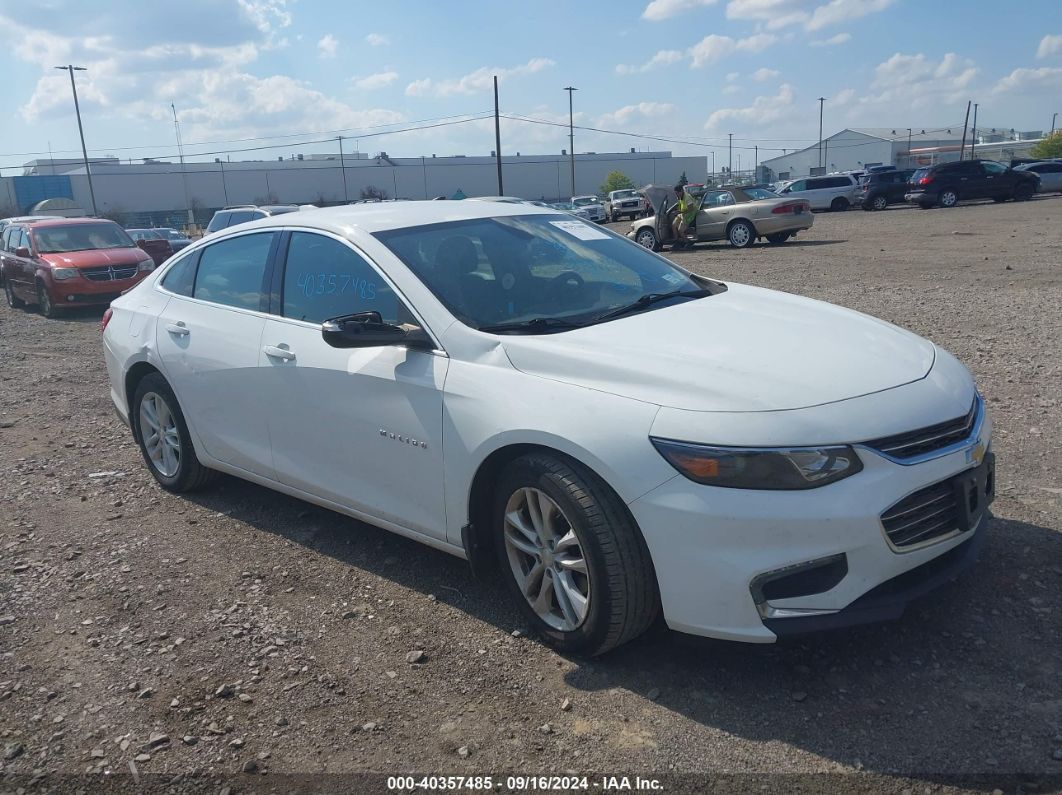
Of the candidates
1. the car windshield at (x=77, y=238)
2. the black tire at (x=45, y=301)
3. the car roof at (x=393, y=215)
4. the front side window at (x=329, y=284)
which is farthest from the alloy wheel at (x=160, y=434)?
the car windshield at (x=77, y=238)

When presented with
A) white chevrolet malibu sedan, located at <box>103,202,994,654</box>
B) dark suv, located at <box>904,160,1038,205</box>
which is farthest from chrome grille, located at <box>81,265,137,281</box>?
dark suv, located at <box>904,160,1038,205</box>

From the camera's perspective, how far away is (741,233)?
21531 mm

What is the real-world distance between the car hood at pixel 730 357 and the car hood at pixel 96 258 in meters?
14.0

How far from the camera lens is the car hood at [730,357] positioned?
126 inches

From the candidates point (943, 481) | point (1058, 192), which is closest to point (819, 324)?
point (943, 481)

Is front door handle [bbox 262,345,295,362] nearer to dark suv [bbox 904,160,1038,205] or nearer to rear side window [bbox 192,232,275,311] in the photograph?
rear side window [bbox 192,232,275,311]

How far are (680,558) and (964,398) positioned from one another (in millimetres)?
1330

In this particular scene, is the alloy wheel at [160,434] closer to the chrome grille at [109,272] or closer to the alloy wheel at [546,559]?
the alloy wheel at [546,559]

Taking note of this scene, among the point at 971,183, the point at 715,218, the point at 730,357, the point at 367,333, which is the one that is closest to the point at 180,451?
the point at 367,333

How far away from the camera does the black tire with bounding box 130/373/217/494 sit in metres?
5.36

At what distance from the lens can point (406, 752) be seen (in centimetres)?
304

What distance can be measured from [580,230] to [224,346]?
1.97m

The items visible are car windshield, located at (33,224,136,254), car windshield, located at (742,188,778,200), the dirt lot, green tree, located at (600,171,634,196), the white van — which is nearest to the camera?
the dirt lot

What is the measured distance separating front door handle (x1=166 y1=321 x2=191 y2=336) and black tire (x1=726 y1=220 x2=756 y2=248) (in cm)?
1797
